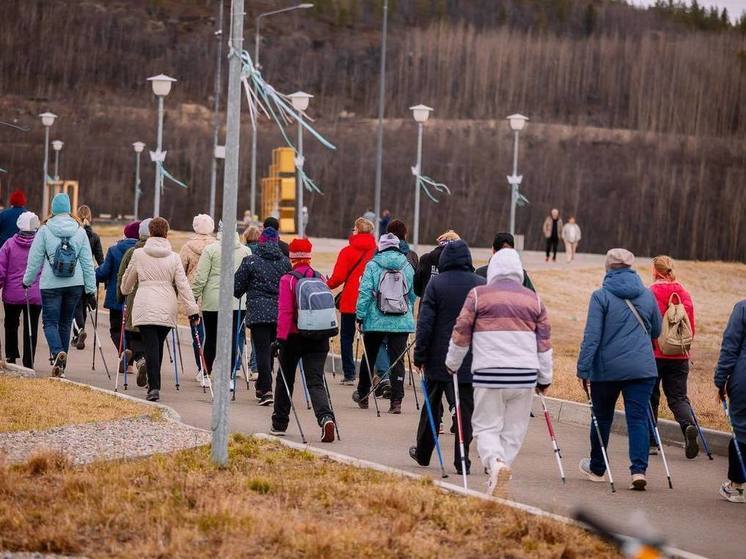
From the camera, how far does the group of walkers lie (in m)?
9.17

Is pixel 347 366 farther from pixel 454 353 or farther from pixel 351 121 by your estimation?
pixel 351 121

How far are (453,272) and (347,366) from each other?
6.66 metres

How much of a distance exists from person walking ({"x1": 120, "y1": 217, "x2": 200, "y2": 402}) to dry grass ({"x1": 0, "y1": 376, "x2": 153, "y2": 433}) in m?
0.65

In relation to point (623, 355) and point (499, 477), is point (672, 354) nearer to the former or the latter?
point (623, 355)

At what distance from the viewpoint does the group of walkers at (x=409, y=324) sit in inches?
361

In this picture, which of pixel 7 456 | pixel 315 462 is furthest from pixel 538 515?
pixel 7 456

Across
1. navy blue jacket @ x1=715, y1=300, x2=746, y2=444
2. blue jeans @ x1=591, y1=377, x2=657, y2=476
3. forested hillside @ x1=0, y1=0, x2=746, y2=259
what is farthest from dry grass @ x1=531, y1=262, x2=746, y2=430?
forested hillside @ x1=0, y1=0, x2=746, y2=259

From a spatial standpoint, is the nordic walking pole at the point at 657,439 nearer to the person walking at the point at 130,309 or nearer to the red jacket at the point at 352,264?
the red jacket at the point at 352,264

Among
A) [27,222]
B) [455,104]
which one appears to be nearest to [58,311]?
[27,222]

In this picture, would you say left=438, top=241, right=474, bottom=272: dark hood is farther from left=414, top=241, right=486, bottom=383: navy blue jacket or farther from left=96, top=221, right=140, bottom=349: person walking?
left=96, top=221, right=140, bottom=349: person walking

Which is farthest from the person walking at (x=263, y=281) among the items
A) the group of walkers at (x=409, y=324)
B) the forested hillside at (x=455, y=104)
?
the forested hillside at (x=455, y=104)

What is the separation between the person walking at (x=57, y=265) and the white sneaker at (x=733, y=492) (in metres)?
7.74

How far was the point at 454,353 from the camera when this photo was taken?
9.34 metres

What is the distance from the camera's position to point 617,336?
10461 millimetres
